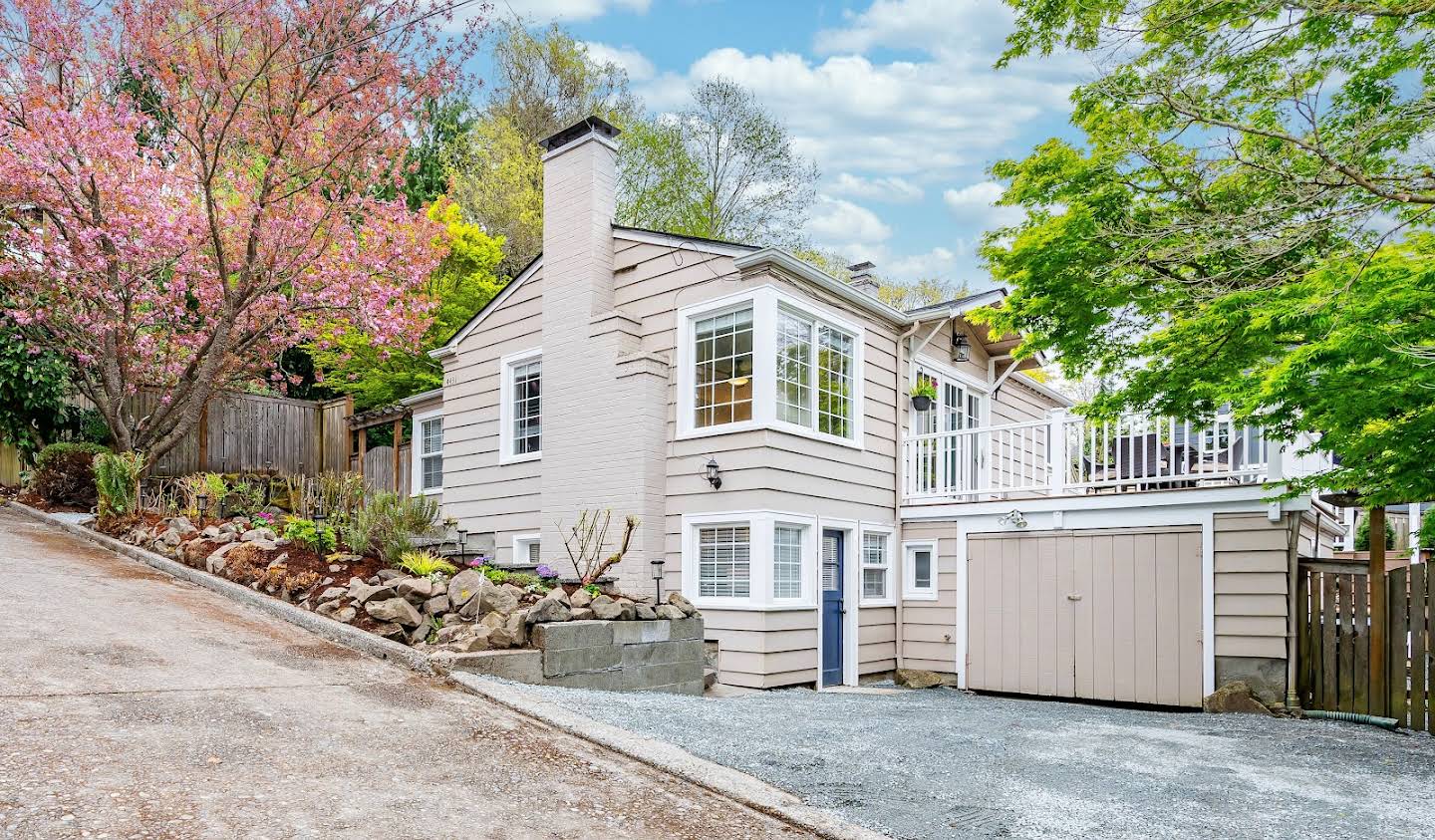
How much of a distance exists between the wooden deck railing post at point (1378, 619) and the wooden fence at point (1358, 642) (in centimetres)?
1

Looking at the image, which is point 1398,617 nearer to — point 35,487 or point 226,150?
point 226,150

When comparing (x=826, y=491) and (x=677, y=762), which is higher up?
(x=826, y=491)

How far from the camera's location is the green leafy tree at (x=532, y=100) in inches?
970

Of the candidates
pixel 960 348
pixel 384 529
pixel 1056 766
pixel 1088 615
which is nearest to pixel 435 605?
pixel 384 529

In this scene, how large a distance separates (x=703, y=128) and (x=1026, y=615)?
1806 cm

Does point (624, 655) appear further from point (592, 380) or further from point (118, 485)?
point (118, 485)

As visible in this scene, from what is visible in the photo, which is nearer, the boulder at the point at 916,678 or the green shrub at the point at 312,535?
the green shrub at the point at 312,535

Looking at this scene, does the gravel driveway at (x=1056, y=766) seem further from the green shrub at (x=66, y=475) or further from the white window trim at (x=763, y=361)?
the green shrub at (x=66, y=475)

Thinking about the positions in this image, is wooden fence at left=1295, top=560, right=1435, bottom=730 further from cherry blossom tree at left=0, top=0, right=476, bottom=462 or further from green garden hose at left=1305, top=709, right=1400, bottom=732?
cherry blossom tree at left=0, top=0, right=476, bottom=462

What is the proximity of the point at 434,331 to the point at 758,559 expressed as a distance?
12.9 meters

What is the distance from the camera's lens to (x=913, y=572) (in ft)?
38.7

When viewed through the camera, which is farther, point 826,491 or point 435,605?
point 826,491

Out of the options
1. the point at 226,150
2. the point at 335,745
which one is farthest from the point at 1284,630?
the point at 226,150

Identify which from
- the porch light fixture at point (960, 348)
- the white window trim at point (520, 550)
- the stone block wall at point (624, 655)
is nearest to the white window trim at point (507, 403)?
the white window trim at point (520, 550)
